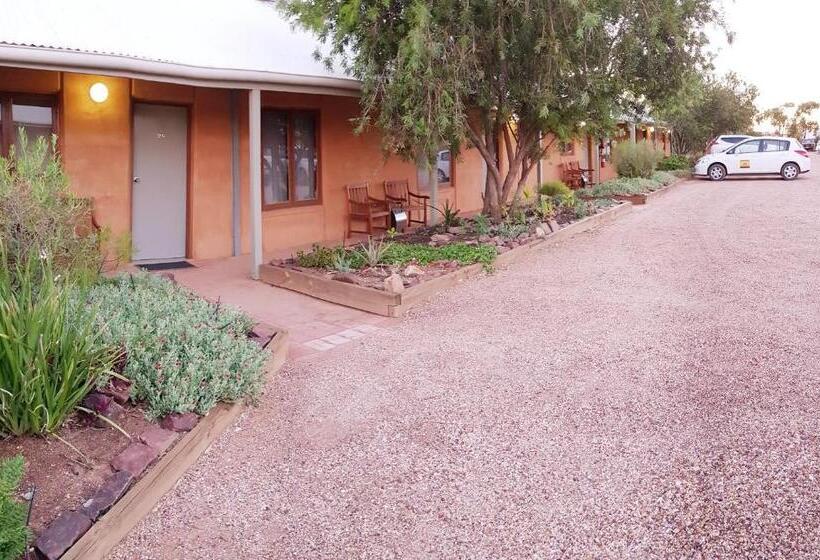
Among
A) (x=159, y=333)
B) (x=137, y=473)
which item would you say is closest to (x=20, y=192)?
(x=159, y=333)

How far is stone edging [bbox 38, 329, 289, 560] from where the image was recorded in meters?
2.70

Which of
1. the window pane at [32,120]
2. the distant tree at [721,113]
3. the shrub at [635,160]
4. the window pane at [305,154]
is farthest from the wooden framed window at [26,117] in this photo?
the distant tree at [721,113]

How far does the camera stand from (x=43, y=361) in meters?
3.22

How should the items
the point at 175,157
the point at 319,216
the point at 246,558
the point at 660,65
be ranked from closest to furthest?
the point at 246,558 → the point at 175,157 → the point at 660,65 → the point at 319,216

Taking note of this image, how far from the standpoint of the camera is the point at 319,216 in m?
10.8

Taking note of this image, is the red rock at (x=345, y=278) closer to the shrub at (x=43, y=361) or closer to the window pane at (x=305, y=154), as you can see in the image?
the window pane at (x=305, y=154)

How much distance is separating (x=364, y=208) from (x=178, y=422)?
25.7ft

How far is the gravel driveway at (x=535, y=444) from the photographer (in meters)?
2.91

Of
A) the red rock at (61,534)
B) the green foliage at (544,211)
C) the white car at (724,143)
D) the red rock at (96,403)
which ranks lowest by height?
the red rock at (61,534)

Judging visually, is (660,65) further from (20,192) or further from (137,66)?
(20,192)

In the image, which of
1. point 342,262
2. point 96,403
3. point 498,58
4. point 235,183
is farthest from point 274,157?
point 96,403

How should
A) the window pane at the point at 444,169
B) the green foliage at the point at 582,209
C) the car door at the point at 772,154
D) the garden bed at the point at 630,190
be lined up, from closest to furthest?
the green foliage at the point at 582,209, the window pane at the point at 444,169, the garden bed at the point at 630,190, the car door at the point at 772,154

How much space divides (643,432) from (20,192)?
13.5 ft

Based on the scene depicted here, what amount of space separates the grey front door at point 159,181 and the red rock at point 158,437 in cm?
558
